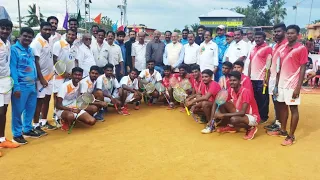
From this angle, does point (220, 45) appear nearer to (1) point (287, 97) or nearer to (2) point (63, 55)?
(1) point (287, 97)

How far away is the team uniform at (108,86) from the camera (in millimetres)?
7133

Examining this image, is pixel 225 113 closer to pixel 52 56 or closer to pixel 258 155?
pixel 258 155

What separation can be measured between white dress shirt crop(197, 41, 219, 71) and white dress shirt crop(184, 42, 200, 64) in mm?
244

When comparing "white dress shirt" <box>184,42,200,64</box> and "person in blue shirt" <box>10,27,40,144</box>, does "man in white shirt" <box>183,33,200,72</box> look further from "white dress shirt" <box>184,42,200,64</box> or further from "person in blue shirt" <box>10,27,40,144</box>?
"person in blue shirt" <box>10,27,40,144</box>

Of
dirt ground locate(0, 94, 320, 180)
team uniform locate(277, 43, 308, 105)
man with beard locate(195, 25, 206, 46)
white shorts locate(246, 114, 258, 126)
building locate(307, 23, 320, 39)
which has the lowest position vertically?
dirt ground locate(0, 94, 320, 180)

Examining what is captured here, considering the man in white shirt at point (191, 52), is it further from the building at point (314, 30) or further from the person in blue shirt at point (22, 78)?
the building at point (314, 30)

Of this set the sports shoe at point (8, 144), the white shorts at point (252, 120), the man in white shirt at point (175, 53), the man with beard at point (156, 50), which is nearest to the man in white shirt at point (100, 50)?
the man with beard at point (156, 50)

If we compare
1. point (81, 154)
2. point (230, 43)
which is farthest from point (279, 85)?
point (81, 154)

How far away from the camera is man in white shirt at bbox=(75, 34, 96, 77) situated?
6906mm

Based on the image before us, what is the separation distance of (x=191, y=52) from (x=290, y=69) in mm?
3573

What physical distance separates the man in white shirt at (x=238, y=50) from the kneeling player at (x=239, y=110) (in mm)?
2120

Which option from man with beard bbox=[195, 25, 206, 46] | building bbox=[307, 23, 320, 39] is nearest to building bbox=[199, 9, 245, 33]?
building bbox=[307, 23, 320, 39]

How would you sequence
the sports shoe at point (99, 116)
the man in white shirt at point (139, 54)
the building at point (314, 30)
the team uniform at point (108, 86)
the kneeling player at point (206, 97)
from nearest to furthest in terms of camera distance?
the kneeling player at point (206, 97)
the sports shoe at point (99, 116)
the team uniform at point (108, 86)
the man in white shirt at point (139, 54)
the building at point (314, 30)

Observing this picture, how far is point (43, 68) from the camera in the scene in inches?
231
